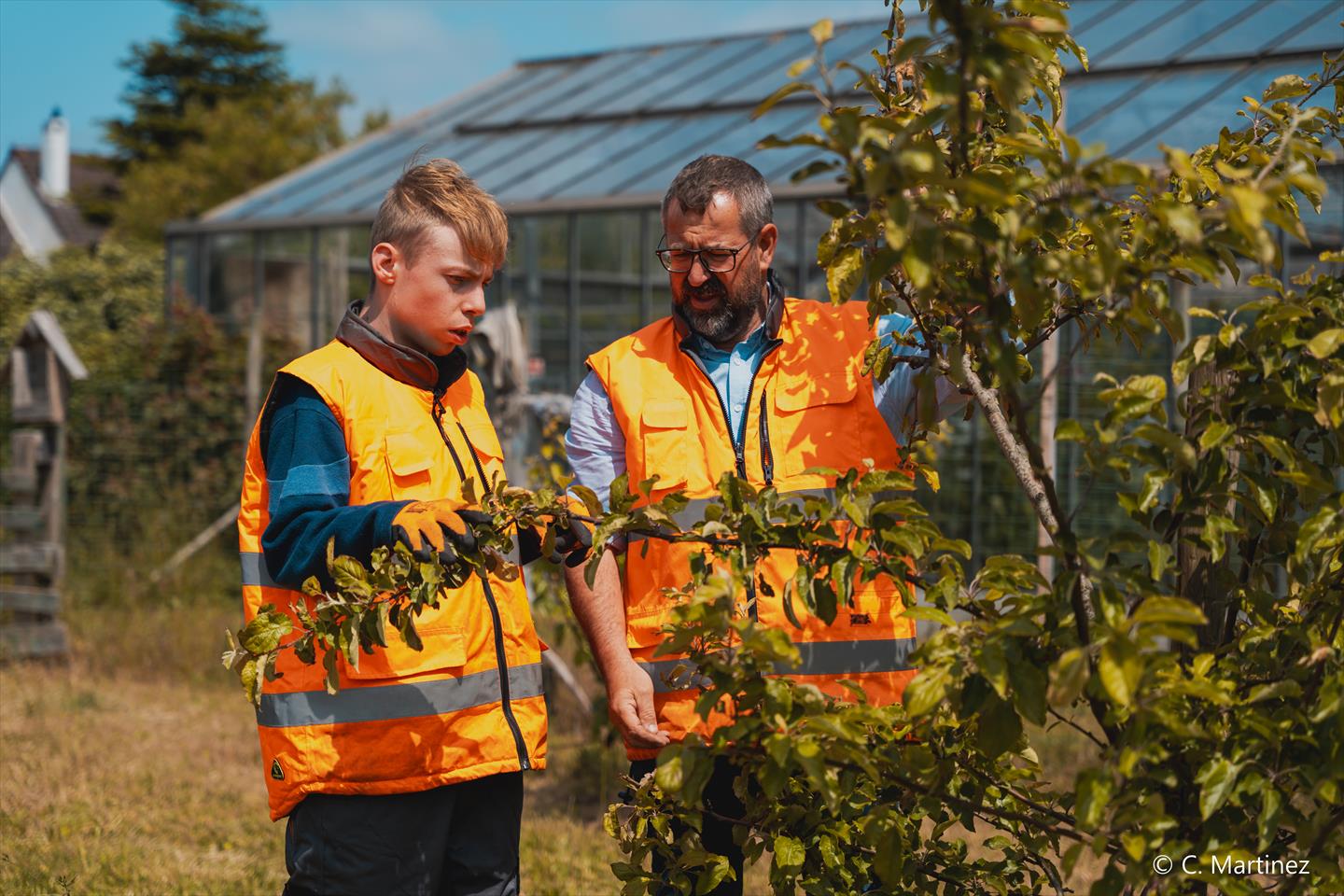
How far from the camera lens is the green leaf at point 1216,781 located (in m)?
1.55

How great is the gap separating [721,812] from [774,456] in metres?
0.71

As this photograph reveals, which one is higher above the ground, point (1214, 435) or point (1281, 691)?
point (1214, 435)

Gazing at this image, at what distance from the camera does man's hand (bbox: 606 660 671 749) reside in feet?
8.30

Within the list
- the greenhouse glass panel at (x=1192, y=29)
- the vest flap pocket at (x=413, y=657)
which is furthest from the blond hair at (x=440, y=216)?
the greenhouse glass panel at (x=1192, y=29)

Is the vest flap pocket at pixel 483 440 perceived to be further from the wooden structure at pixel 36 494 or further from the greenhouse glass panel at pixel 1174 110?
the greenhouse glass panel at pixel 1174 110

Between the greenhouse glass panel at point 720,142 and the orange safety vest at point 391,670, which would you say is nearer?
the orange safety vest at point 391,670

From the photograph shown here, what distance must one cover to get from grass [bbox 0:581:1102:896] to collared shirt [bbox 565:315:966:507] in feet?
4.63

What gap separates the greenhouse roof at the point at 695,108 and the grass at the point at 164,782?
3.54 metres

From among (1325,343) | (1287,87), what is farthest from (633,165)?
(1325,343)

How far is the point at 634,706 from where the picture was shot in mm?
2545

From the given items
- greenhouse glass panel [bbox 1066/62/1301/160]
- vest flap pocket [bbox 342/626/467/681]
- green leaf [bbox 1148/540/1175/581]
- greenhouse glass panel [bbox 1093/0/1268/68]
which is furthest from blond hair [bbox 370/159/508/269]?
greenhouse glass panel [bbox 1093/0/1268/68]

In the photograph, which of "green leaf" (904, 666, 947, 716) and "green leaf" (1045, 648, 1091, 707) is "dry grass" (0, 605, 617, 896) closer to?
"green leaf" (904, 666, 947, 716)

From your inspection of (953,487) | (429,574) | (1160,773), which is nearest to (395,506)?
(429,574)

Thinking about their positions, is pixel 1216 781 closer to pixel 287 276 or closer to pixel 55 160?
pixel 287 276
